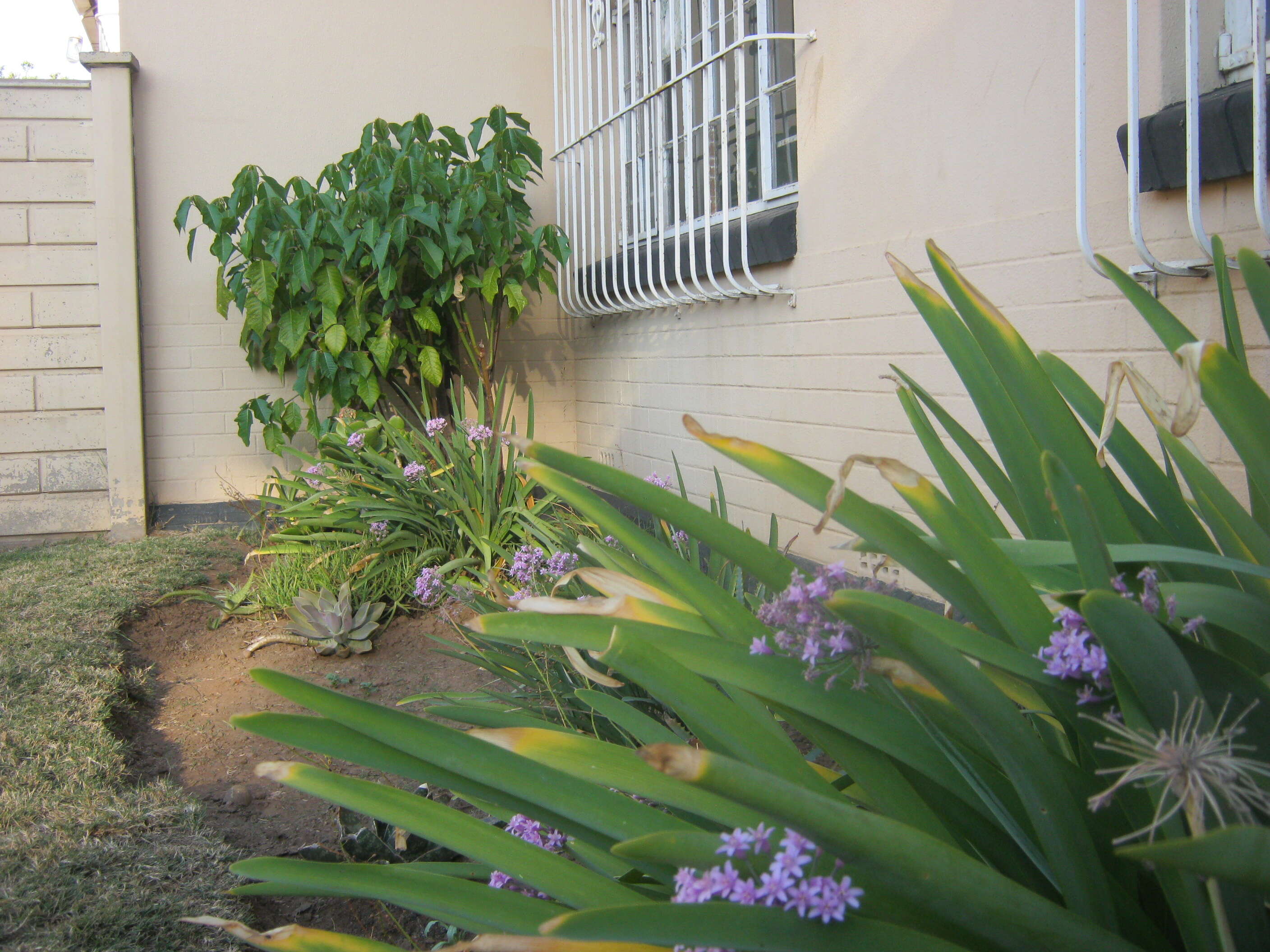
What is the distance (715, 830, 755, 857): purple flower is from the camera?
68cm

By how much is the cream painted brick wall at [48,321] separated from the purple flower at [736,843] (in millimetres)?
5447

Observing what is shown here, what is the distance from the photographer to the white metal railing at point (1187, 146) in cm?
154

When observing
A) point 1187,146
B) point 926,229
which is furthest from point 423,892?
point 926,229

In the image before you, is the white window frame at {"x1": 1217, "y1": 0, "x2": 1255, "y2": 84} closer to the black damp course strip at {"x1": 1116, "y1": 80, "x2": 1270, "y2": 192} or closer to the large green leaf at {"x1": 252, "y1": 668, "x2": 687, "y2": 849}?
the black damp course strip at {"x1": 1116, "y1": 80, "x2": 1270, "y2": 192}

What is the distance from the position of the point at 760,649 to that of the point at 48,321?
18.0ft

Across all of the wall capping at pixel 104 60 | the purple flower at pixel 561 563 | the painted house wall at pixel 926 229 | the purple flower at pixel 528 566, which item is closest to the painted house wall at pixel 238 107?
the wall capping at pixel 104 60

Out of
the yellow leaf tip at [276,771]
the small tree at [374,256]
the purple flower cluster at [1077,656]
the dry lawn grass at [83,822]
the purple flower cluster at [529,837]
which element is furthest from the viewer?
the small tree at [374,256]

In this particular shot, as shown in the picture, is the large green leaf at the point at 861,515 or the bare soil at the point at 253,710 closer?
the large green leaf at the point at 861,515

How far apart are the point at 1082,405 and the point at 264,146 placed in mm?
5200

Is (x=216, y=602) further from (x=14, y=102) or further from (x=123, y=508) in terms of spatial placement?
(x=14, y=102)

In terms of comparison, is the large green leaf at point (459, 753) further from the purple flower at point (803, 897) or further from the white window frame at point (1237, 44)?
the white window frame at point (1237, 44)

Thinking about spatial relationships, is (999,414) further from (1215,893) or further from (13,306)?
(13,306)

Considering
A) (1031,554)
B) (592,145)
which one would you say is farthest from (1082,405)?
(592,145)

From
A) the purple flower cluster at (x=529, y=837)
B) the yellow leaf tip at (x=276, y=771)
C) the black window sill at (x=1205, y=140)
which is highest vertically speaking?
the black window sill at (x=1205, y=140)
